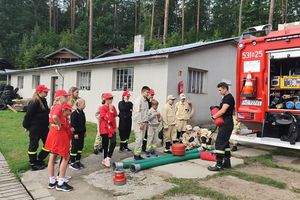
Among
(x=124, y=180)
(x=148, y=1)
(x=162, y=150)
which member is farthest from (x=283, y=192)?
(x=148, y=1)

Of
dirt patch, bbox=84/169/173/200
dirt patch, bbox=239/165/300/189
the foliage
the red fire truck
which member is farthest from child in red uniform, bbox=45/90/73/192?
the foliage

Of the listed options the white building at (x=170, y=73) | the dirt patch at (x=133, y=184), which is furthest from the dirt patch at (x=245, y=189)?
the white building at (x=170, y=73)

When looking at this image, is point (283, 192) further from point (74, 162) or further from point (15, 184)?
point (15, 184)

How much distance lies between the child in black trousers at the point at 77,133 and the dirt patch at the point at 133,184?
65 centimetres

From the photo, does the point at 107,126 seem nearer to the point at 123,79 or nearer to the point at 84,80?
the point at 123,79

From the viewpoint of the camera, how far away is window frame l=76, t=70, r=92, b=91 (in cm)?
1652

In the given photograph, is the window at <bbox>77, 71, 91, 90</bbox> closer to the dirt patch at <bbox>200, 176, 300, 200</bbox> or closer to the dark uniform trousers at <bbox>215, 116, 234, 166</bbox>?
the dark uniform trousers at <bbox>215, 116, 234, 166</bbox>

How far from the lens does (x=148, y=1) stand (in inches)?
1875

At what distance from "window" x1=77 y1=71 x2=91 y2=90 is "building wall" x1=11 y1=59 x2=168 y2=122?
0.83 feet

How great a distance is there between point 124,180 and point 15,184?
2.06 meters

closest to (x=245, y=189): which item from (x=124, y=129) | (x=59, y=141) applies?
(x=59, y=141)

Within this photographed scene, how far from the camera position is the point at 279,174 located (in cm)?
632

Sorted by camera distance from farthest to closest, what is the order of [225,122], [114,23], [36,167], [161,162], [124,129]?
[114,23]
[124,129]
[161,162]
[36,167]
[225,122]

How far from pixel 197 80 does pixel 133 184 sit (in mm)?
7941
